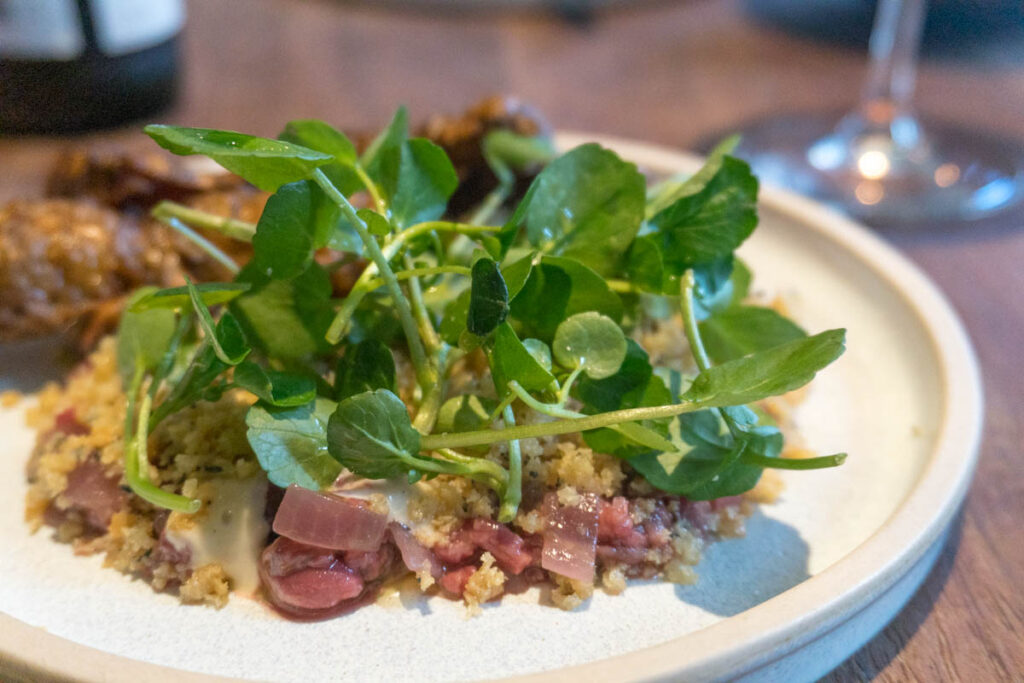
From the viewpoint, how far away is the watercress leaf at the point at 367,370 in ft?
3.28

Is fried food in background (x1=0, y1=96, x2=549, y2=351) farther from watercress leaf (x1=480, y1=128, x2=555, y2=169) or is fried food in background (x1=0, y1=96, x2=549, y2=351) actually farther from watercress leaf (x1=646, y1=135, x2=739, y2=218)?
watercress leaf (x1=646, y1=135, x2=739, y2=218)

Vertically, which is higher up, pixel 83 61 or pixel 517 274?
pixel 517 274

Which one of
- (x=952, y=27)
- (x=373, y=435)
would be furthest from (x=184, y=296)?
(x=952, y=27)

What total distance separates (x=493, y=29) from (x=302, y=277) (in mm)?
2303

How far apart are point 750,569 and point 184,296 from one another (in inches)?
29.4

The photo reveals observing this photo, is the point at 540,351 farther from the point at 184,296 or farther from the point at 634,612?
the point at 184,296

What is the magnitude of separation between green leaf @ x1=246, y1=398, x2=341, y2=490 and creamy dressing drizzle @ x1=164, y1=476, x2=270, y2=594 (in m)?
0.07

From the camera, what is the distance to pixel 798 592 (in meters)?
0.81

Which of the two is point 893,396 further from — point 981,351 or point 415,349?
point 415,349

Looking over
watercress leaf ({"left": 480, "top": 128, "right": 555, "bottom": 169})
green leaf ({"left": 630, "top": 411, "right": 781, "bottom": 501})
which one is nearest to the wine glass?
watercress leaf ({"left": 480, "top": 128, "right": 555, "bottom": 169})

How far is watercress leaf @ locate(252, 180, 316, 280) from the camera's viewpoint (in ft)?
3.15

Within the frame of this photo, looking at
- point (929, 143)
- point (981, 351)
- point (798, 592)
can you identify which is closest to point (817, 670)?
point (798, 592)

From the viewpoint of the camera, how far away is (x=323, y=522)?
886 mm

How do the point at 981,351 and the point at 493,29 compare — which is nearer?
the point at 981,351
